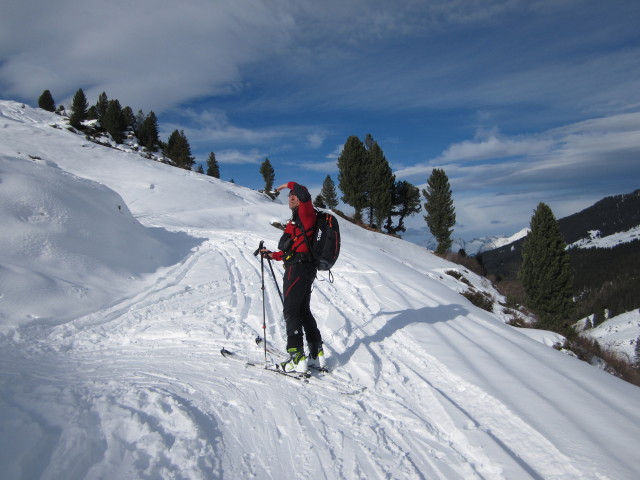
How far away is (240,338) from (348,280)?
429cm

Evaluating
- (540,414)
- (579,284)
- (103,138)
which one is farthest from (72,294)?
(579,284)

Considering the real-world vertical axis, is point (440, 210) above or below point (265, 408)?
above

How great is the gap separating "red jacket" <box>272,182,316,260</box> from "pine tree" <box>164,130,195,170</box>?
5872cm

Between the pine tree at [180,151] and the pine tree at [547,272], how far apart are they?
51353mm

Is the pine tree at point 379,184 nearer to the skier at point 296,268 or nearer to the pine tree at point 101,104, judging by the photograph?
the skier at point 296,268

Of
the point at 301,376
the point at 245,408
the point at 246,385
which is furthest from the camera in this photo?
the point at 301,376

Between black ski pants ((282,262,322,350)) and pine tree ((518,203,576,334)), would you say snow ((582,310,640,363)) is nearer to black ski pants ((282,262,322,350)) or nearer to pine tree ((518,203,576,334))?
pine tree ((518,203,576,334))

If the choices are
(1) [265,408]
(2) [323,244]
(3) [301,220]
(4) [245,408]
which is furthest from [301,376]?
(3) [301,220]

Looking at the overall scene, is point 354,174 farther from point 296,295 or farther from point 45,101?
point 45,101

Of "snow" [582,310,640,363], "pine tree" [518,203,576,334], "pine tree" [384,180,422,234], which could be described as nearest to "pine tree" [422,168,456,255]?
"pine tree" [384,180,422,234]

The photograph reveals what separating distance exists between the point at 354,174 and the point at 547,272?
76.1 ft

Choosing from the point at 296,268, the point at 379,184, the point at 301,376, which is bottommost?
the point at 301,376

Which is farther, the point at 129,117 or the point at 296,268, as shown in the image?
the point at 129,117

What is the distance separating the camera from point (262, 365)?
442cm
